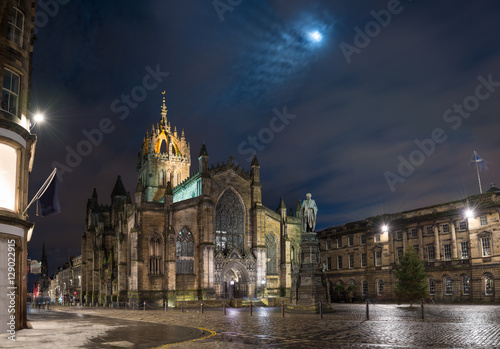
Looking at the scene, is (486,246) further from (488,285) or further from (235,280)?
(235,280)

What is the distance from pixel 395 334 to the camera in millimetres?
15906

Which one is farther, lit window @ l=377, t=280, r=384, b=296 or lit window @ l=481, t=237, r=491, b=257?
lit window @ l=377, t=280, r=384, b=296

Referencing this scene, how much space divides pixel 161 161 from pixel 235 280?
27.5 metres

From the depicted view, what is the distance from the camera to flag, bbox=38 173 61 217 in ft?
58.9

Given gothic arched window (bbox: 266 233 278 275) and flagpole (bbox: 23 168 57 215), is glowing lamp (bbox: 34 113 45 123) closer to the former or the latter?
flagpole (bbox: 23 168 57 215)

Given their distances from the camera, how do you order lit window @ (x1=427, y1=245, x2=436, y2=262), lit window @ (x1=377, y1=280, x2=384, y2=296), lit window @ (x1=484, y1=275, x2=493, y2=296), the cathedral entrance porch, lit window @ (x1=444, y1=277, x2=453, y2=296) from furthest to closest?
1. lit window @ (x1=377, y1=280, x2=384, y2=296)
2. lit window @ (x1=427, y1=245, x2=436, y2=262)
3. the cathedral entrance porch
4. lit window @ (x1=444, y1=277, x2=453, y2=296)
5. lit window @ (x1=484, y1=275, x2=493, y2=296)

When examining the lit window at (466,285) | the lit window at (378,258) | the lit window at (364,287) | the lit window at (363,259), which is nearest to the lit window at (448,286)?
the lit window at (466,285)

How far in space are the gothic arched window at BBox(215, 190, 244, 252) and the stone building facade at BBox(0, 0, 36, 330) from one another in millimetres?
33080

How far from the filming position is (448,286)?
155 feet

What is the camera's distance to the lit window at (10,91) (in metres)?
17.0

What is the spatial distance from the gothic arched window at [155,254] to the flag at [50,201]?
28.2 metres

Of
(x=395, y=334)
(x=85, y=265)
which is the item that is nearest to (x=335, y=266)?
(x=85, y=265)

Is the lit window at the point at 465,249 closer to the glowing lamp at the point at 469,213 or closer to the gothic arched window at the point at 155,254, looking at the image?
the glowing lamp at the point at 469,213

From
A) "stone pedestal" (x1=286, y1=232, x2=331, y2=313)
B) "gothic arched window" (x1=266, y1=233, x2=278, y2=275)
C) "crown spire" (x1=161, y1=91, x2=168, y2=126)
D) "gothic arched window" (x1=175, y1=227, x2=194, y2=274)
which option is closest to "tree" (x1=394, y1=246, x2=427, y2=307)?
"stone pedestal" (x1=286, y1=232, x2=331, y2=313)
